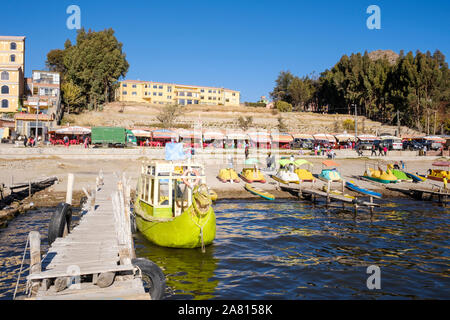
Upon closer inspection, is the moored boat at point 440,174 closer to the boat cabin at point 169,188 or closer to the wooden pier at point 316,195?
the wooden pier at point 316,195

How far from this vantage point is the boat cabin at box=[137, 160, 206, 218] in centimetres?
1521

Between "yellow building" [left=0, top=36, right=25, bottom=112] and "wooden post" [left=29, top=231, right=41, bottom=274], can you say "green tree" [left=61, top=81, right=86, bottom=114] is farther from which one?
"wooden post" [left=29, top=231, right=41, bottom=274]

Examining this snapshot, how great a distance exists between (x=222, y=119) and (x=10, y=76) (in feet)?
141

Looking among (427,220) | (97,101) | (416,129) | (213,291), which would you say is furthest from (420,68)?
(213,291)

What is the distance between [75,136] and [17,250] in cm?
4086

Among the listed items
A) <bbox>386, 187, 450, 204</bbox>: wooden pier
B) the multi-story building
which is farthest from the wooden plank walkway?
the multi-story building

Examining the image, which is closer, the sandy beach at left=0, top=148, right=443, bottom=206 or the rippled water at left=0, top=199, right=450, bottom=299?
the rippled water at left=0, top=199, right=450, bottom=299

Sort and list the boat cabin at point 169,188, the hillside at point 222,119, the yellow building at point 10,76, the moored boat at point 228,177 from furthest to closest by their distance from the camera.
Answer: the hillside at point 222,119 < the yellow building at point 10,76 < the moored boat at point 228,177 < the boat cabin at point 169,188

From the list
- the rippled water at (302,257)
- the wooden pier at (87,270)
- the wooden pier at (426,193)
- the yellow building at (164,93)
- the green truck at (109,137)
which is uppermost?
the yellow building at (164,93)

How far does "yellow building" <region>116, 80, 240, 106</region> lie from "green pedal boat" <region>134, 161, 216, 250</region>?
3375 inches

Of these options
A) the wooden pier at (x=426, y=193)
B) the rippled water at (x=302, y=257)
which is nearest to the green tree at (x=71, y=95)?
the rippled water at (x=302, y=257)

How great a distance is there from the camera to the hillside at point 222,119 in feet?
232

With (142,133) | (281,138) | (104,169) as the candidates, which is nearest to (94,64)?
(142,133)

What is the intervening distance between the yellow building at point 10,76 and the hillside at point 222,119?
9966mm
